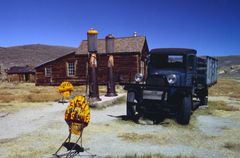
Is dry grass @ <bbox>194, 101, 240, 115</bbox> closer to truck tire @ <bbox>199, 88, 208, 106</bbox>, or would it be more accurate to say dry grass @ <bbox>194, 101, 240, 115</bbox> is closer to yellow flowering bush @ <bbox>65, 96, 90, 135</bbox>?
truck tire @ <bbox>199, 88, 208, 106</bbox>

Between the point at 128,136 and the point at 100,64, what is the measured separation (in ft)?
78.0

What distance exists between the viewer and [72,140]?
8414 millimetres

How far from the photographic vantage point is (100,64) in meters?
32.4

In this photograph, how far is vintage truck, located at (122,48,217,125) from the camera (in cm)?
1061

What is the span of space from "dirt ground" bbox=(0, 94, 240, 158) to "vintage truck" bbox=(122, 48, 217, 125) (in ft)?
1.87

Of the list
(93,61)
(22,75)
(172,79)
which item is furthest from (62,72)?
(172,79)

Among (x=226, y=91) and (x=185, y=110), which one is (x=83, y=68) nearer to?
(x=226, y=91)

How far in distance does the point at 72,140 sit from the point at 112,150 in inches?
59.8

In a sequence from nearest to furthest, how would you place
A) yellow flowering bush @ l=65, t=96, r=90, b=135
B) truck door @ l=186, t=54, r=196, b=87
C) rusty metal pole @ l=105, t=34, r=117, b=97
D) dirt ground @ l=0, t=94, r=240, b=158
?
yellow flowering bush @ l=65, t=96, r=90, b=135
dirt ground @ l=0, t=94, r=240, b=158
truck door @ l=186, t=54, r=196, b=87
rusty metal pole @ l=105, t=34, r=117, b=97

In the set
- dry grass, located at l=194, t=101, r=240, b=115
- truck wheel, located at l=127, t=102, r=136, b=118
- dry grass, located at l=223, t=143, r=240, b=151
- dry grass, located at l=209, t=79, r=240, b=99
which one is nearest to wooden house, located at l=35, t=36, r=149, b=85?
dry grass, located at l=209, t=79, r=240, b=99

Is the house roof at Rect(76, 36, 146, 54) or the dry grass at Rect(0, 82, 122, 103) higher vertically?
the house roof at Rect(76, 36, 146, 54)

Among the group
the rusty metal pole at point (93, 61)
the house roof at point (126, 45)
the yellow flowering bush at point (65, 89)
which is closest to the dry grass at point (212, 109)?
the rusty metal pole at point (93, 61)

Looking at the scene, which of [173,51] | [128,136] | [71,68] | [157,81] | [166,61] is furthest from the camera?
[71,68]

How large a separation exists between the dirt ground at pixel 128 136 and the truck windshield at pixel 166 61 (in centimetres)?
236
